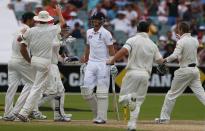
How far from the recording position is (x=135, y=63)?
17.1 metres

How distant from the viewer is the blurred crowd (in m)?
33.4

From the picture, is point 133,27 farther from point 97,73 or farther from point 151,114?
point 97,73

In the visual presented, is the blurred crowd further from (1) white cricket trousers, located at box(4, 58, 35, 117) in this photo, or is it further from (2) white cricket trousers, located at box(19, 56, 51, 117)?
(2) white cricket trousers, located at box(19, 56, 51, 117)

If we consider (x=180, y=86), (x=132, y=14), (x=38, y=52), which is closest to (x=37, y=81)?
(x=38, y=52)

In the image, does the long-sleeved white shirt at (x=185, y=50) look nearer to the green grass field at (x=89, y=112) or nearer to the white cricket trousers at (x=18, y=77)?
the green grass field at (x=89, y=112)

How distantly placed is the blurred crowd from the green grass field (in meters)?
4.90

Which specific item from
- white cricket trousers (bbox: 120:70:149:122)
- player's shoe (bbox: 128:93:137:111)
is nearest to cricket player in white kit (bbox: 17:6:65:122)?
white cricket trousers (bbox: 120:70:149:122)

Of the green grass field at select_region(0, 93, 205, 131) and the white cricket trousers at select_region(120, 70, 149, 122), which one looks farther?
the green grass field at select_region(0, 93, 205, 131)

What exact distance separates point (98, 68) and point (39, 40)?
4.94ft

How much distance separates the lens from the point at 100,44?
746 inches

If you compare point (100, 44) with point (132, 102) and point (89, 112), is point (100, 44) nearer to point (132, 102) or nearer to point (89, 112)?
point (132, 102)

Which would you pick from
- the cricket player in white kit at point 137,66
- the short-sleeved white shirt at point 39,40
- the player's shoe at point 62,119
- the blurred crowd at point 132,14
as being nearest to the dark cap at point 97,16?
the short-sleeved white shirt at point 39,40

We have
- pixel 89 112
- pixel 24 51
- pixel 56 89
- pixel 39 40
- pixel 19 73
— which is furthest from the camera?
pixel 89 112

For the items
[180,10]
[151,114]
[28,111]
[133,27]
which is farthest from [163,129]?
[180,10]
